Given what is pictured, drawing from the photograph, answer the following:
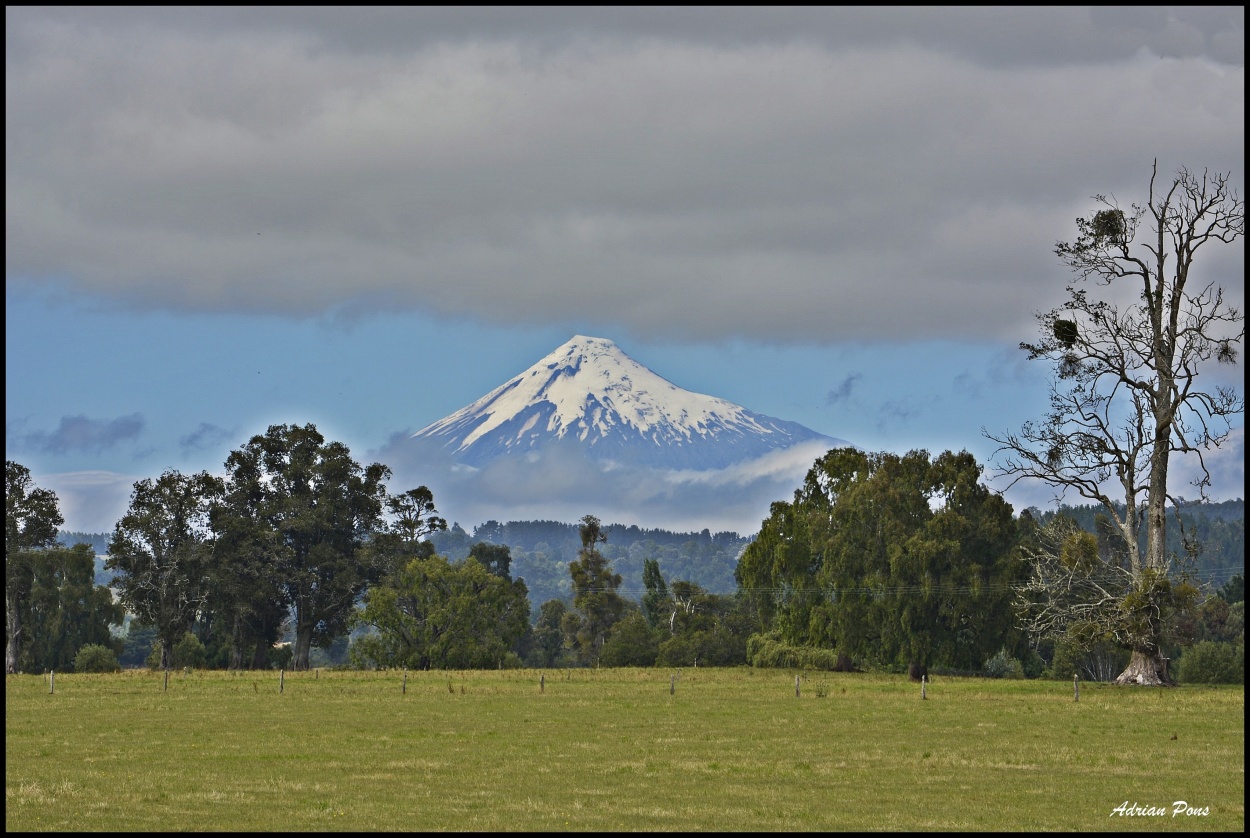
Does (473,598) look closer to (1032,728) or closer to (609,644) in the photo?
(609,644)

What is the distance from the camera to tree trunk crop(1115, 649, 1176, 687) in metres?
58.8

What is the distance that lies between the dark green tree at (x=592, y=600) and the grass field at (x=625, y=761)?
7763 cm

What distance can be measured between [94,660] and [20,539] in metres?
13.0

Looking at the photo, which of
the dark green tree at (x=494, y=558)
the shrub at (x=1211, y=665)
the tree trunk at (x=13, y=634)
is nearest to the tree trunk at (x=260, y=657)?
the tree trunk at (x=13, y=634)

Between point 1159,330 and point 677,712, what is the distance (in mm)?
29293

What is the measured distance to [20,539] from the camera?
4163 inches

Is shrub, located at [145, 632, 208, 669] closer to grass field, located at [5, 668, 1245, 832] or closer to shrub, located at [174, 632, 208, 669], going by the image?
shrub, located at [174, 632, 208, 669]

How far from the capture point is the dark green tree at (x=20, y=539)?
332 ft

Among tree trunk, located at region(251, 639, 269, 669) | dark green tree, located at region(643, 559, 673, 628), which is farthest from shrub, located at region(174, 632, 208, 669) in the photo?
dark green tree, located at region(643, 559, 673, 628)

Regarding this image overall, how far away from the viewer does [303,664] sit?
107875 millimetres

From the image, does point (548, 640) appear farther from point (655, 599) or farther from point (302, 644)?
point (302, 644)

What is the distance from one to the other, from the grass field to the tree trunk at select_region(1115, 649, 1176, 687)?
2419 mm

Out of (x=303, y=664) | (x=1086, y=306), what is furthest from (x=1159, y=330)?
(x=303, y=664)
